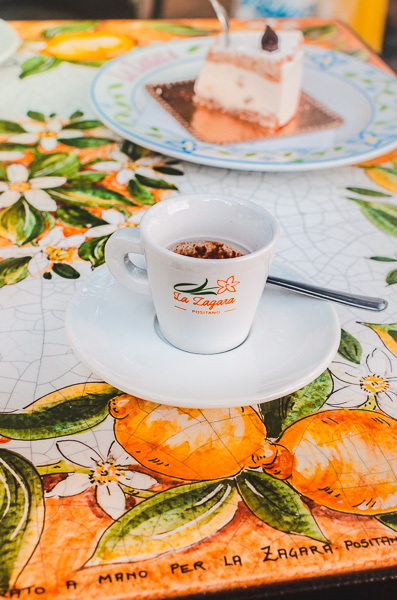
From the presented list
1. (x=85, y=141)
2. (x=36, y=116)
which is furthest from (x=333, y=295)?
(x=36, y=116)

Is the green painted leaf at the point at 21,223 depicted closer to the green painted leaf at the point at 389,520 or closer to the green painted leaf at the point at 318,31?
the green painted leaf at the point at 389,520

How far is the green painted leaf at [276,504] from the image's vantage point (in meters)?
0.41

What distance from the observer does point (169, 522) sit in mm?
409

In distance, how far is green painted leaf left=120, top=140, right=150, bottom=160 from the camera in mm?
881

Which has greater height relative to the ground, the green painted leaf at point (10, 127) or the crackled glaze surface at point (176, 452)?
the crackled glaze surface at point (176, 452)

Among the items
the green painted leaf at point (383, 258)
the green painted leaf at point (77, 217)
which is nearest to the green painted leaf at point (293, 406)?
the green painted leaf at point (383, 258)

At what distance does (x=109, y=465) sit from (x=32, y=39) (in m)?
1.05

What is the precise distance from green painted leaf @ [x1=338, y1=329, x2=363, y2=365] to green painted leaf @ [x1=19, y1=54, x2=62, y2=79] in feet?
2.61

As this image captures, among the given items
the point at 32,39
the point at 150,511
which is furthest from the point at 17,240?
→ the point at 32,39

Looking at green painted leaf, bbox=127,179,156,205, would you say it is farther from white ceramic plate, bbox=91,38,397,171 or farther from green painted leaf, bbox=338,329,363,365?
green painted leaf, bbox=338,329,363,365

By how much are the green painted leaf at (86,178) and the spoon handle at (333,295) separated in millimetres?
350

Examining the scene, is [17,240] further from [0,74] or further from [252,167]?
[0,74]

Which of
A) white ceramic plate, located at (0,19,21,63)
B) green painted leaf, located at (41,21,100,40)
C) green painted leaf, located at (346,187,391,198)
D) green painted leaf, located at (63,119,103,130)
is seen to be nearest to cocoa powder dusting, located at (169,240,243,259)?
green painted leaf, located at (346,187,391,198)

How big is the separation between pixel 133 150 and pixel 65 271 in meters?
0.32
